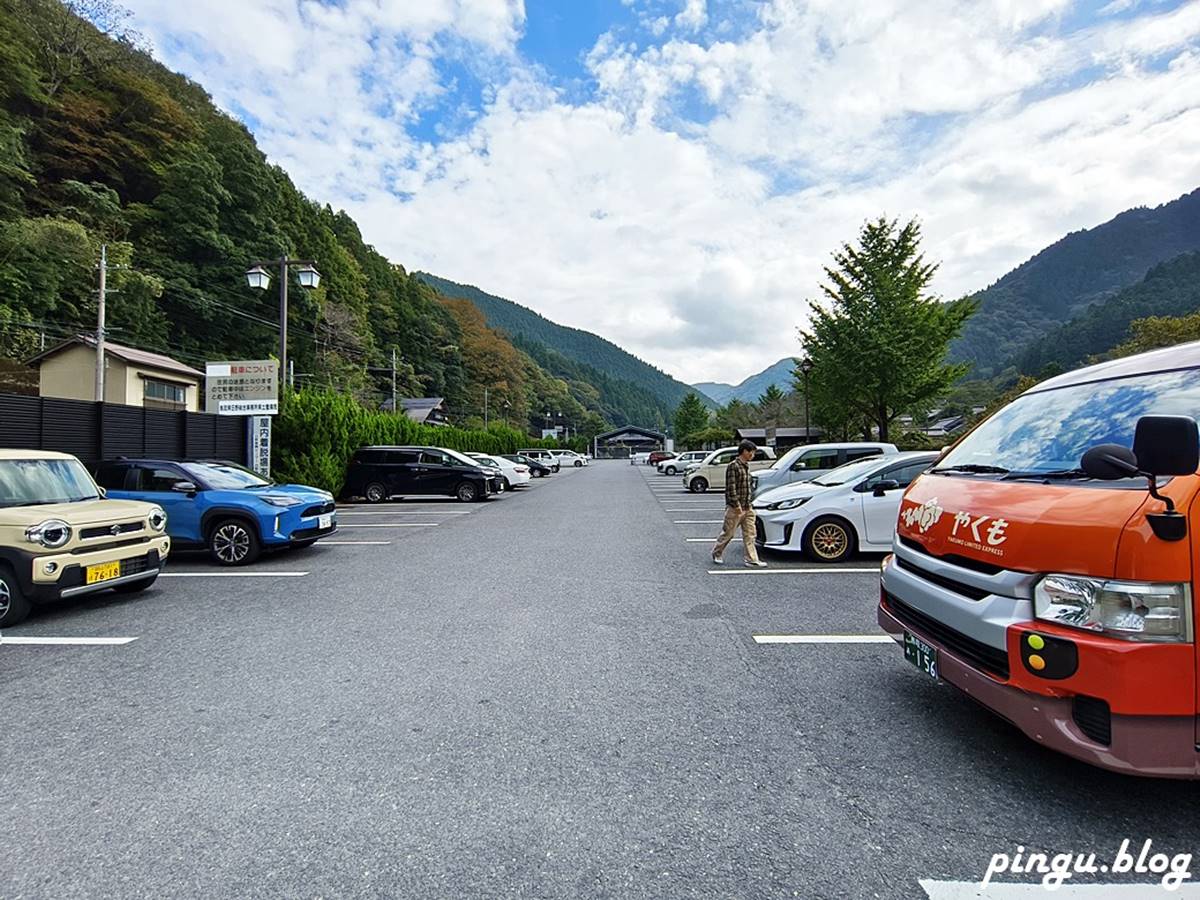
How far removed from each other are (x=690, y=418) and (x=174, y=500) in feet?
312

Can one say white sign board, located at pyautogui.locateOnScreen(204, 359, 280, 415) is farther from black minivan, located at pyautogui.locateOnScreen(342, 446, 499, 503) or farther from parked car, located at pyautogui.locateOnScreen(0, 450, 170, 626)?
parked car, located at pyautogui.locateOnScreen(0, 450, 170, 626)

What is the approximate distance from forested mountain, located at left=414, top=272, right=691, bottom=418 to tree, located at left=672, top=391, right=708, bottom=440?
4506cm

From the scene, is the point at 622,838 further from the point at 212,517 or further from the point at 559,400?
the point at 559,400

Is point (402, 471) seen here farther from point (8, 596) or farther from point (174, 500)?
point (8, 596)

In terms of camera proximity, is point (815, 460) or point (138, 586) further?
point (815, 460)

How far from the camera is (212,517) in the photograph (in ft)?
27.8

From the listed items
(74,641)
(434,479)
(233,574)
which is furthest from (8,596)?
(434,479)

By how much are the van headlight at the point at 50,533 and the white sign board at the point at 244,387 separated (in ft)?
32.6

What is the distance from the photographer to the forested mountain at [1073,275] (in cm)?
8869

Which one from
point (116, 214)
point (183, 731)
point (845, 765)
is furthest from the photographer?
point (116, 214)

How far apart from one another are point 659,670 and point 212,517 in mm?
7087

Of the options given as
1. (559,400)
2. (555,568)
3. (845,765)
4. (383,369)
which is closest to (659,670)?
(845,765)

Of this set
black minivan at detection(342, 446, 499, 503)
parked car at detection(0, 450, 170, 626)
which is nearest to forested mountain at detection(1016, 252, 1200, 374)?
black minivan at detection(342, 446, 499, 503)

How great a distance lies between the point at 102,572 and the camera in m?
6.00
